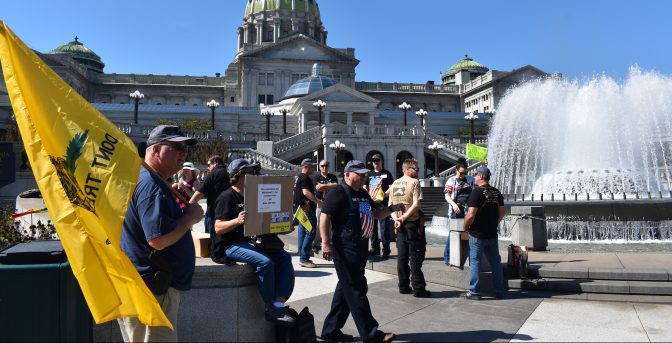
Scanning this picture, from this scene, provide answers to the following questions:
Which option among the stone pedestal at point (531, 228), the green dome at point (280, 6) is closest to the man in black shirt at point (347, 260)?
the stone pedestal at point (531, 228)

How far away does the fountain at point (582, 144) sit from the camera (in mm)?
20188

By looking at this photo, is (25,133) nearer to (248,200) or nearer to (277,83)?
(248,200)

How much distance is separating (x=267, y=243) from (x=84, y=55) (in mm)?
116146

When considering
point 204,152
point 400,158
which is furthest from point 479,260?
point 400,158

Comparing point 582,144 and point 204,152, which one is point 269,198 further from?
point 204,152

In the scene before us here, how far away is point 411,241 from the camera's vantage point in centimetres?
797

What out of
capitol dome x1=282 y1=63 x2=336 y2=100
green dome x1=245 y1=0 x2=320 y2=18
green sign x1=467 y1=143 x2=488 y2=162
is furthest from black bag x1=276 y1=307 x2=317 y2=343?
green dome x1=245 y1=0 x2=320 y2=18

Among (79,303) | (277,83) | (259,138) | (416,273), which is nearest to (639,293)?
(416,273)

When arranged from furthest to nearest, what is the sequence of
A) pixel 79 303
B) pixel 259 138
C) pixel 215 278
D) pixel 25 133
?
pixel 259 138 → pixel 215 278 → pixel 79 303 → pixel 25 133

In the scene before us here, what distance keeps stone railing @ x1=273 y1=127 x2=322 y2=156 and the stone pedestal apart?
30.9 m

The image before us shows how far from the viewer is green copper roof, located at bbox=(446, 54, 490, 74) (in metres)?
119

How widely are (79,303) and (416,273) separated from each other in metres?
5.05

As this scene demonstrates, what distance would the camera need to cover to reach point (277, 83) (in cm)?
8331

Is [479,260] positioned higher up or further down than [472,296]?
higher up
